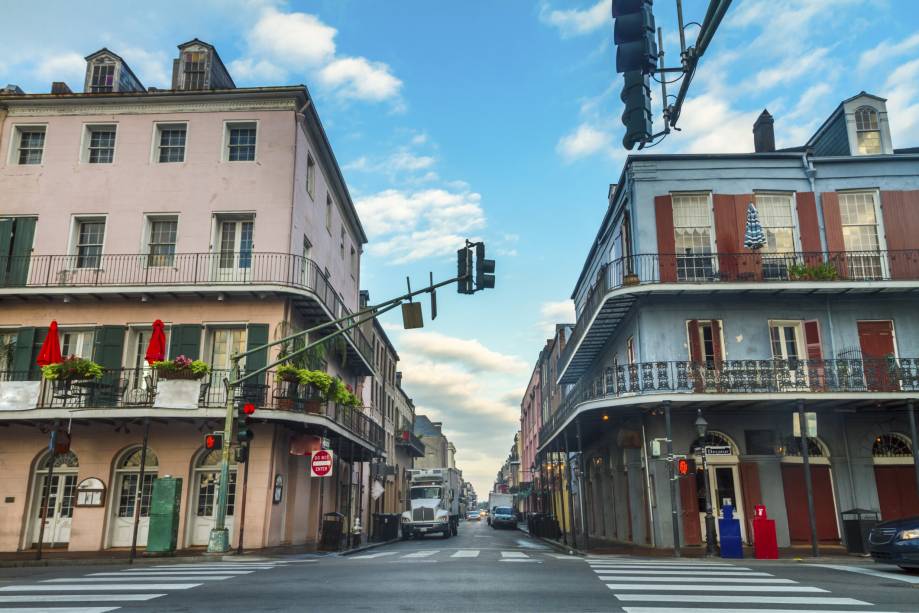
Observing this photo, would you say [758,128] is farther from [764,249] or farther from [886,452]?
[886,452]

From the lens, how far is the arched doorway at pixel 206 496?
68.9ft

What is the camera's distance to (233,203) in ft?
75.2

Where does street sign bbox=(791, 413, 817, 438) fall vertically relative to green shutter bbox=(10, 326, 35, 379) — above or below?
below

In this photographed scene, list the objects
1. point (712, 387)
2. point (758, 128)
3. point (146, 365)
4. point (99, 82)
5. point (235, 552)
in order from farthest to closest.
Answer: point (758, 128) < point (99, 82) < point (146, 365) < point (712, 387) < point (235, 552)

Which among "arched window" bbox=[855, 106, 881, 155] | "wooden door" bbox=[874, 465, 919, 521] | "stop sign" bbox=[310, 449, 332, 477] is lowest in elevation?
"wooden door" bbox=[874, 465, 919, 521]

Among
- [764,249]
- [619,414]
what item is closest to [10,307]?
[619,414]

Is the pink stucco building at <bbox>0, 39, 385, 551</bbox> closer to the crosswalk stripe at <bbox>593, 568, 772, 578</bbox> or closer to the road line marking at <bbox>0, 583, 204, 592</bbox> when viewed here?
the road line marking at <bbox>0, 583, 204, 592</bbox>

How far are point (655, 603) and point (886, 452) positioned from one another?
1665 centimetres

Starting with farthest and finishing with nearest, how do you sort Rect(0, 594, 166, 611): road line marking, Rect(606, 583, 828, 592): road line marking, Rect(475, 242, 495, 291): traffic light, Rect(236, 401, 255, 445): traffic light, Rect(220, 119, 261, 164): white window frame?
1. Rect(220, 119, 261, 164): white window frame
2. Rect(236, 401, 255, 445): traffic light
3. Rect(475, 242, 495, 291): traffic light
4. Rect(606, 583, 828, 592): road line marking
5. Rect(0, 594, 166, 611): road line marking

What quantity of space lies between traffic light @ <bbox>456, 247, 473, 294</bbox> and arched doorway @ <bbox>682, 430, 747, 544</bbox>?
34.9ft

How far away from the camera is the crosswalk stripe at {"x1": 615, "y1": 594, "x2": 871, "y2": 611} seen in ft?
28.5

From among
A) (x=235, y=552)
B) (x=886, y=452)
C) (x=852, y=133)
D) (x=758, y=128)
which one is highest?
(x=758, y=128)

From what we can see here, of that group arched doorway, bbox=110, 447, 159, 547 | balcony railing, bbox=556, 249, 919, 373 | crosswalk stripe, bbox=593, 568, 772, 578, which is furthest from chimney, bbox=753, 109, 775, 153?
arched doorway, bbox=110, 447, 159, 547

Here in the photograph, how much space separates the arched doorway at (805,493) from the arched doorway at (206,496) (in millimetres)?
16266
